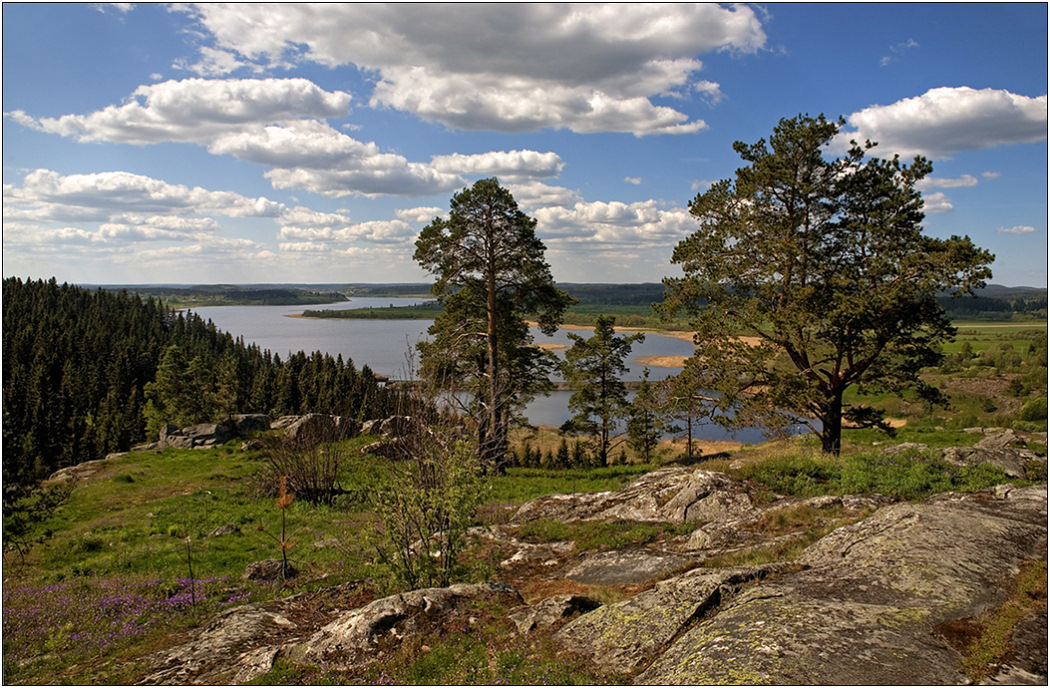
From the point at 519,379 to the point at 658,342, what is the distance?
107500mm

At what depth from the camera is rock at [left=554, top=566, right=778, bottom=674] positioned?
589cm

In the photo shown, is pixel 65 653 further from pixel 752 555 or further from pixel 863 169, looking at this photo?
pixel 863 169

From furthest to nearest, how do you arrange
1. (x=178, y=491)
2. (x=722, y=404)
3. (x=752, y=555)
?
(x=178, y=491) < (x=722, y=404) < (x=752, y=555)

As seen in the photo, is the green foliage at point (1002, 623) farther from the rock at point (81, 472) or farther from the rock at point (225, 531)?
the rock at point (81, 472)

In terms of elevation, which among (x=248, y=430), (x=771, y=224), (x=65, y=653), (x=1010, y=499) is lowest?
(x=248, y=430)

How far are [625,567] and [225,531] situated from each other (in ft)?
39.0

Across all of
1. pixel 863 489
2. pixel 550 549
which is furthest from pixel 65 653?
pixel 863 489

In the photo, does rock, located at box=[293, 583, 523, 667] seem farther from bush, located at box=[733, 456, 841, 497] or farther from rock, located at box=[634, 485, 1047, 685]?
bush, located at box=[733, 456, 841, 497]

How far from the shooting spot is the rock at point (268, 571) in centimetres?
1130

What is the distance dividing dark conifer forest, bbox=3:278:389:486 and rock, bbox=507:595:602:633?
36.4m

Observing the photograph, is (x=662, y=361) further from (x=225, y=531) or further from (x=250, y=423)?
(x=225, y=531)

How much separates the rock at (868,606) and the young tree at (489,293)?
13.5 m

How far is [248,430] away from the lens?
3234 cm

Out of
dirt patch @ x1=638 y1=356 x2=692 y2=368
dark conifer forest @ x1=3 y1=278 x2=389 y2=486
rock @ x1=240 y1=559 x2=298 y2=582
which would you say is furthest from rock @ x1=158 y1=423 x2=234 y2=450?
dirt patch @ x1=638 y1=356 x2=692 y2=368
